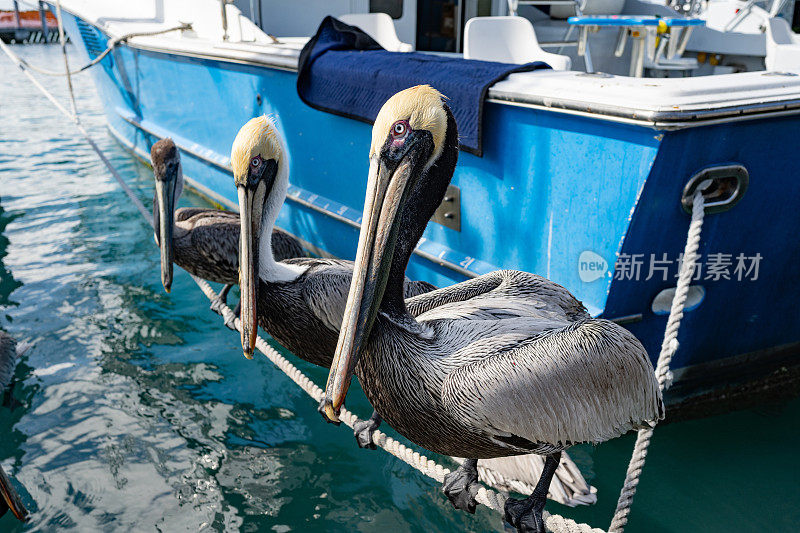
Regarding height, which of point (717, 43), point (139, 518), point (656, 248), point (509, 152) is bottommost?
point (139, 518)

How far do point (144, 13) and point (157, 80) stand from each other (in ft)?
2.71

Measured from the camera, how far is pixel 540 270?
10.4 ft

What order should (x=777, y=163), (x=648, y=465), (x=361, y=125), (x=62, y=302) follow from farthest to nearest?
(x=62, y=302), (x=361, y=125), (x=648, y=465), (x=777, y=163)

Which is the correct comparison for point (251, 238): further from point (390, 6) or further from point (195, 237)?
point (390, 6)

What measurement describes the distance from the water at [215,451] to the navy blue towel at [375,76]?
1.57 m

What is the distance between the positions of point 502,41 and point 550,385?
3.56m

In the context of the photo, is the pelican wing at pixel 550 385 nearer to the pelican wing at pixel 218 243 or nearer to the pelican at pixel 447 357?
the pelican at pixel 447 357

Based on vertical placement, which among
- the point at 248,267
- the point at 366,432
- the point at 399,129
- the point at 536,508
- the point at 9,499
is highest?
the point at 399,129

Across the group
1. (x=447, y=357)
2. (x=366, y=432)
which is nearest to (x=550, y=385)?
(x=447, y=357)

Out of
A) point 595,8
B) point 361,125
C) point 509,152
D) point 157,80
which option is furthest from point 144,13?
point 509,152

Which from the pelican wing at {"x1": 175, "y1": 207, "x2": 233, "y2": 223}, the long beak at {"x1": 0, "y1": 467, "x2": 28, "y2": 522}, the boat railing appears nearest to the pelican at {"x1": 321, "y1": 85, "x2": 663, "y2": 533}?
the long beak at {"x1": 0, "y1": 467, "x2": 28, "y2": 522}

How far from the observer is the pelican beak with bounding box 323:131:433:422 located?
1711 millimetres

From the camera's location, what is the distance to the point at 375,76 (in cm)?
358

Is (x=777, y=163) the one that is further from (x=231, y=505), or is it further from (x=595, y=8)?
(x=595, y=8)
